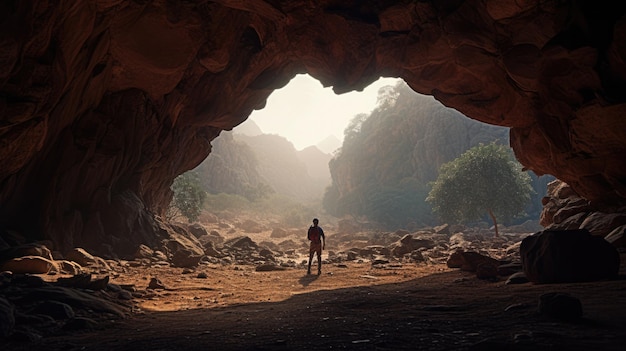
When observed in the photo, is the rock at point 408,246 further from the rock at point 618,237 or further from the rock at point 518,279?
the rock at point 518,279

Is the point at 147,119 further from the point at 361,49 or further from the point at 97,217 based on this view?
the point at 361,49

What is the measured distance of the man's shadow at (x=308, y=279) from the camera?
10137mm

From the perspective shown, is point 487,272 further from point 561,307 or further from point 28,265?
point 28,265

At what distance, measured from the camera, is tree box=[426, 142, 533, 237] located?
33844 mm

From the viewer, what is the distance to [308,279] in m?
10.9

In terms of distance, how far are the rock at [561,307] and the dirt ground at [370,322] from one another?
0.25 ft

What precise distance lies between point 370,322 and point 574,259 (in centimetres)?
438

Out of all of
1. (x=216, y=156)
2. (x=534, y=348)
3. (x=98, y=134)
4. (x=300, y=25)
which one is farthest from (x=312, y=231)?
(x=216, y=156)

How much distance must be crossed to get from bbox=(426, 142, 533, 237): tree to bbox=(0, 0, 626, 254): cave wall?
19272mm

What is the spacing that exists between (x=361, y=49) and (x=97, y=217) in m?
11.8

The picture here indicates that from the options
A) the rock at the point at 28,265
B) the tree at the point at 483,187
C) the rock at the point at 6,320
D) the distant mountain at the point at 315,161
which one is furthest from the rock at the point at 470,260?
the distant mountain at the point at 315,161

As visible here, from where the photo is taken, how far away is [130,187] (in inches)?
623

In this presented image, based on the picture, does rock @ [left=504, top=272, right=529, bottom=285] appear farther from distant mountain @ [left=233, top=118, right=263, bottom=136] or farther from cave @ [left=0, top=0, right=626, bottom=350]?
distant mountain @ [left=233, top=118, right=263, bottom=136]

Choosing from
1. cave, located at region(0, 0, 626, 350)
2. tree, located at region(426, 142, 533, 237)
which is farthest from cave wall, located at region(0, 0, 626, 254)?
tree, located at region(426, 142, 533, 237)
